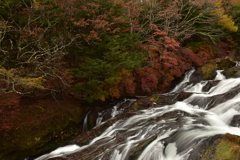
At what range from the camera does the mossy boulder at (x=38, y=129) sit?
637 centimetres

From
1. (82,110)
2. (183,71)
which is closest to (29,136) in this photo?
(82,110)

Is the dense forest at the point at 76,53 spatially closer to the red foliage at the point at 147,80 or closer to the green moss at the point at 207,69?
the red foliage at the point at 147,80

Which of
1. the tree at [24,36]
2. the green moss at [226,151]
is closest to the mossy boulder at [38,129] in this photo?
the tree at [24,36]

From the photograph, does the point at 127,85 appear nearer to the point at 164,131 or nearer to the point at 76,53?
the point at 76,53

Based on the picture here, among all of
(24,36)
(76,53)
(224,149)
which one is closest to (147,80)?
(76,53)

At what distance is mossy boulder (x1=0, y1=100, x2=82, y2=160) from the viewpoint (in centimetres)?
637

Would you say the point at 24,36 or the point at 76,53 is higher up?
the point at 24,36

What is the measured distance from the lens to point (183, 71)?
15.2 meters

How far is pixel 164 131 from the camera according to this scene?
241 inches

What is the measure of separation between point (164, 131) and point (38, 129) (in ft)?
18.5

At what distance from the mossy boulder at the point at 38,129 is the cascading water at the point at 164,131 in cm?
73

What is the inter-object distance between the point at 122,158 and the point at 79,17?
8.34 m

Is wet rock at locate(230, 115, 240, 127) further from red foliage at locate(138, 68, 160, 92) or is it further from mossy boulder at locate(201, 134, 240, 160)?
red foliage at locate(138, 68, 160, 92)

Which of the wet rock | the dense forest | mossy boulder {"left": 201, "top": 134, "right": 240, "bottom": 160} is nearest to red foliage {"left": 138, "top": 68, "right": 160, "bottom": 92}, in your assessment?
the dense forest
